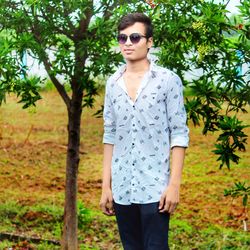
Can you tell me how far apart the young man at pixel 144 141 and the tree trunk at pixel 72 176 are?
313cm

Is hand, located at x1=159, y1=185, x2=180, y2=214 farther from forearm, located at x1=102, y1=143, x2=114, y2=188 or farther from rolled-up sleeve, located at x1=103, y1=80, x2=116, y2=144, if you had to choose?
rolled-up sleeve, located at x1=103, y1=80, x2=116, y2=144

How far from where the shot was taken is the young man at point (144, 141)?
13.0ft

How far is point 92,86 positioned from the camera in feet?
22.0

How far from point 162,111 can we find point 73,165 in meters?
3.48

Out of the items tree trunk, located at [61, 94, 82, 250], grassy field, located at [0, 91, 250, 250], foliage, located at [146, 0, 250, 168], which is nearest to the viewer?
foliage, located at [146, 0, 250, 168]

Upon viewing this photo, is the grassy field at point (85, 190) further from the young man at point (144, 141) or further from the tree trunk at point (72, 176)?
the young man at point (144, 141)

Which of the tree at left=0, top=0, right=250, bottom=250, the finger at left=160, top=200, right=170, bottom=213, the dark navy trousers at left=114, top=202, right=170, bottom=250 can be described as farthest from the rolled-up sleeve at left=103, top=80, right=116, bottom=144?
the tree at left=0, top=0, right=250, bottom=250

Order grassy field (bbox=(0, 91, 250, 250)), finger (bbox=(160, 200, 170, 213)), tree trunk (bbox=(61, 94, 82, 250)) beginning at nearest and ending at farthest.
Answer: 1. finger (bbox=(160, 200, 170, 213))
2. tree trunk (bbox=(61, 94, 82, 250))
3. grassy field (bbox=(0, 91, 250, 250))

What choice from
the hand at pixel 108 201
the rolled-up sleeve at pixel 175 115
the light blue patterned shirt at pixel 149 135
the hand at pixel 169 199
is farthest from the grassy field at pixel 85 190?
the hand at pixel 169 199

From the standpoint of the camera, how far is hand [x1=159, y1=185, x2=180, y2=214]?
12.8 feet

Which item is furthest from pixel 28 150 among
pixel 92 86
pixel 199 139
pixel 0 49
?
pixel 0 49

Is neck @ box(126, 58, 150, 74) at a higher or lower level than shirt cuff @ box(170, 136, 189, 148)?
higher

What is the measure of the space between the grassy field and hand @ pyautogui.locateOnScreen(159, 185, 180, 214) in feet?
7.67

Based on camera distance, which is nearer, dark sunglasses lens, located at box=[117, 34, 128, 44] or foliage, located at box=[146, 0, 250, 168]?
dark sunglasses lens, located at box=[117, 34, 128, 44]
